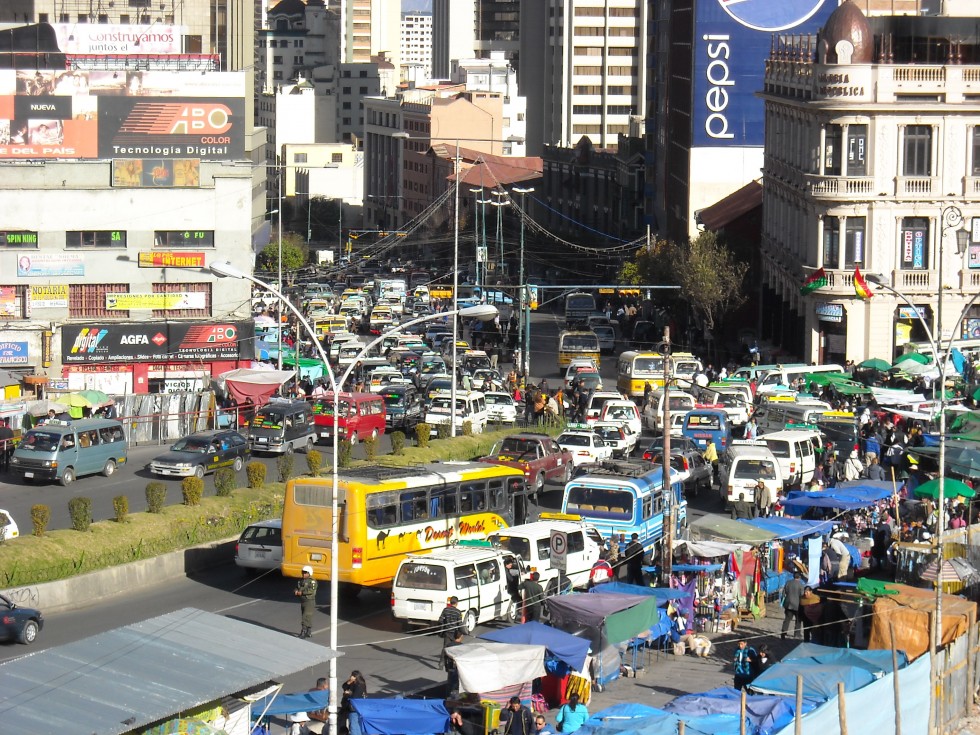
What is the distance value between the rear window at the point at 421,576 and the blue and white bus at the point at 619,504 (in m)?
6.42

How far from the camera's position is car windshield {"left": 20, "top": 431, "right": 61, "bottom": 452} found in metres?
42.3

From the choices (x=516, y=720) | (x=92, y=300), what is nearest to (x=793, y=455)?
(x=516, y=720)

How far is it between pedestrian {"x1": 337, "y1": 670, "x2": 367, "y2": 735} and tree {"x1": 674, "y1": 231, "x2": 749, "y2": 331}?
160 feet

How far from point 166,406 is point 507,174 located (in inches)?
3610

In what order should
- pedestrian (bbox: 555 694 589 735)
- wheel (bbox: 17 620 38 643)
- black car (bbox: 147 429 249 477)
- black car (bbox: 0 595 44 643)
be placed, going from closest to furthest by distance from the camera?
pedestrian (bbox: 555 694 589 735), black car (bbox: 0 595 44 643), wheel (bbox: 17 620 38 643), black car (bbox: 147 429 249 477)

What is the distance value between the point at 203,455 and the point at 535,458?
873 cm

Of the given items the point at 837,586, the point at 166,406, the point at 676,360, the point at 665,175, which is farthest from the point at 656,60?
the point at 837,586

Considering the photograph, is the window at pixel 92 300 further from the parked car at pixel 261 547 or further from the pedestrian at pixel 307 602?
the pedestrian at pixel 307 602

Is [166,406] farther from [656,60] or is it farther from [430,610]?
[656,60]

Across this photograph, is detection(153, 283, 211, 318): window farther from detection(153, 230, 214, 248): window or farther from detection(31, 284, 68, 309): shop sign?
detection(31, 284, 68, 309): shop sign

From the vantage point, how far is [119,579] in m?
32.7

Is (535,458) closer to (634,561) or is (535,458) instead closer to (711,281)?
(634,561)

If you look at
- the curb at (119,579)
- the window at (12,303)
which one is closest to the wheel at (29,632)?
the curb at (119,579)

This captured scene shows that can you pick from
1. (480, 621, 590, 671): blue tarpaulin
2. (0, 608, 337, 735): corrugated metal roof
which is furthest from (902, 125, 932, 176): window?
(0, 608, 337, 735): corrugated metal roof
